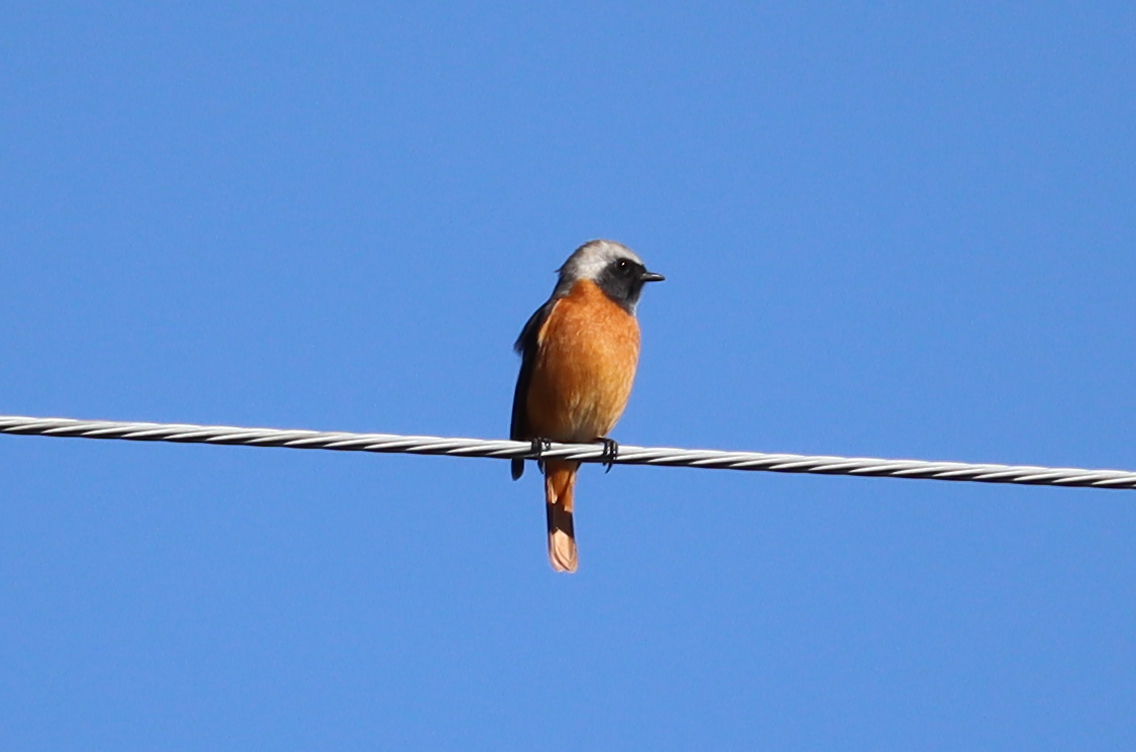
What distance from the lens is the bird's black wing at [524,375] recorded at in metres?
8.34

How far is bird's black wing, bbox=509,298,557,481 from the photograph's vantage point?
8.34 m

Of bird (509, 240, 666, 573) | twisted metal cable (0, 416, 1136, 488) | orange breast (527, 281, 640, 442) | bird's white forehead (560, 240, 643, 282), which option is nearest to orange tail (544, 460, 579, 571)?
bird (509, 240, 666, 573)

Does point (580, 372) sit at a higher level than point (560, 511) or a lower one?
higher

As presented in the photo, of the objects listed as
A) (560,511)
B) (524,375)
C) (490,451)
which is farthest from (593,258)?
(490,451)

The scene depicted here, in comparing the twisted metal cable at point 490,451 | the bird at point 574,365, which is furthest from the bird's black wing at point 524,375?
the twisted metal cable at point 490,451

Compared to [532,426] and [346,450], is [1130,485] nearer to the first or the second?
[346,450]

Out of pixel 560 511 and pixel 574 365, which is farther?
pixel 560 511

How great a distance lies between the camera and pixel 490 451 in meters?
5.20

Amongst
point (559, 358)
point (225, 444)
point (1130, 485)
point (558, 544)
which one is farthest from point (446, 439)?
point (558, 544)

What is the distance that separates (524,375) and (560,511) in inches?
33.0

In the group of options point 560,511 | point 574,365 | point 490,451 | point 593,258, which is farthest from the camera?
point 593,258

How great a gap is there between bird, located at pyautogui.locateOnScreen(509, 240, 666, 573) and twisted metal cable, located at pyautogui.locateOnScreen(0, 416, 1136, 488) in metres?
2.68

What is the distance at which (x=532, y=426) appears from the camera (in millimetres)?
8336

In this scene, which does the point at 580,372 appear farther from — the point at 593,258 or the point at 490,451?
the point at 490,451
